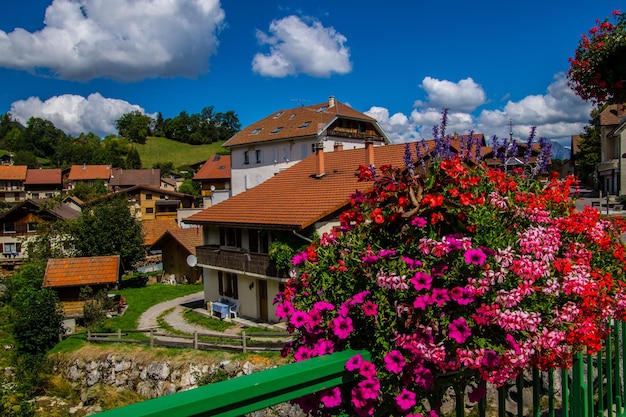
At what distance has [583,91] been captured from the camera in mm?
6680

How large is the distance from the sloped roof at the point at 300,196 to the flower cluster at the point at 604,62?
44.5ft

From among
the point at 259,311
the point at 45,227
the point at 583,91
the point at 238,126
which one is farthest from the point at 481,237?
the point at 238,126

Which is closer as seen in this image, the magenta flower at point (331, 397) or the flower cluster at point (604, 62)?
the magenta flower at point (331, 397)

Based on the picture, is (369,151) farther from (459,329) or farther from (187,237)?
Answer: (459,329)

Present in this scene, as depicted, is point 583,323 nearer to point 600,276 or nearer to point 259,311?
point 600,276

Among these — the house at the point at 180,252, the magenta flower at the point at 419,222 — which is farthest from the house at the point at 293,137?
the magenta flower at the point at 419,222

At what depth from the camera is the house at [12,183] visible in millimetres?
93562

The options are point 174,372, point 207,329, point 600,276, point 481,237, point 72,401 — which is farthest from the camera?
point 207,329

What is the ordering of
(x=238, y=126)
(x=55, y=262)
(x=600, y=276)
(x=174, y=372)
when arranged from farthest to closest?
(x=238, y=126) < (x=55, y=262) < (x=174, y=372) < (x=600, y=276)

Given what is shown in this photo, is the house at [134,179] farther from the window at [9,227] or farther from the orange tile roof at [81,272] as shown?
the orange tile roof at [81,272]

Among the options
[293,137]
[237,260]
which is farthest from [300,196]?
[293,137]

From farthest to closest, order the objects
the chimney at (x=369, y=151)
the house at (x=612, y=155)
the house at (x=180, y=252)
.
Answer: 1. the house at (x=612, y=155)
2. the house at (x=180, y=252)
3. the chimney at (x=369, y=151)

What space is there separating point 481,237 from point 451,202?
239 mm

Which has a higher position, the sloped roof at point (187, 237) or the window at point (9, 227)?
the window at point (9, 227)
